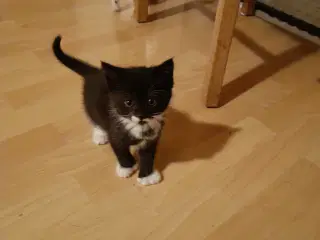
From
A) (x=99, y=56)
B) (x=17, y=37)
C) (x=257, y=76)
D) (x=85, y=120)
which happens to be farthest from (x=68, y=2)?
(x=257, y=76)

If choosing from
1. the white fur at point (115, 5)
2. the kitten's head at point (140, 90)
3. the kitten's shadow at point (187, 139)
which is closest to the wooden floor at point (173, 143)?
the kitten's shadow at point (187, 139)

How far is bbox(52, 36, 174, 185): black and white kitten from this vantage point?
0.74 m

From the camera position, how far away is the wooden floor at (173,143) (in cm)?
86

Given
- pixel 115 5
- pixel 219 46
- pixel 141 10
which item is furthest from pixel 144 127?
pixel 115 5

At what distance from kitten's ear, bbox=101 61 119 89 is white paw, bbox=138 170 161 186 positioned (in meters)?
0.29

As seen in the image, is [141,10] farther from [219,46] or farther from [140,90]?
[140,90]

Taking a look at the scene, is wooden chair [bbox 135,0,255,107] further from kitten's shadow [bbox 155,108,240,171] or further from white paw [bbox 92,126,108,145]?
white paw [bbox 92,126,108,145]

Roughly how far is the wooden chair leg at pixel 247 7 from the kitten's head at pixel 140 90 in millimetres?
1093

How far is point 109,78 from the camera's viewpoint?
2.47 feet

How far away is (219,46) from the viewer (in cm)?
108

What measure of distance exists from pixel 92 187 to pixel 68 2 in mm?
1161

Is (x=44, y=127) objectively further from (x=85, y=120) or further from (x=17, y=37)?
(x=17, y=37)

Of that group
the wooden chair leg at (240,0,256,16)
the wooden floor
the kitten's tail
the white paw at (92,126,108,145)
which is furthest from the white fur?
the white paw at (92,126,108,145)

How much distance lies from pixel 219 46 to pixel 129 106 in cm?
45
